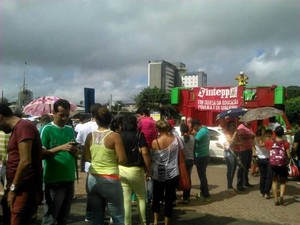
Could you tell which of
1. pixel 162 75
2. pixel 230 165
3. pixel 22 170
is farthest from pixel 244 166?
pixel 162 75

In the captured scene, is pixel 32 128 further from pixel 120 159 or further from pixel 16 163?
pixel 120 159

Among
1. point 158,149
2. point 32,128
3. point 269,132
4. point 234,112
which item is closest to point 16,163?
point 32,128

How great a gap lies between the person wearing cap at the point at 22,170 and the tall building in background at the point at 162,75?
9314cm

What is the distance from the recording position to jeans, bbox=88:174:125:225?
4574mm

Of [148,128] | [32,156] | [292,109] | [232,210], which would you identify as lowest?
[232,210]

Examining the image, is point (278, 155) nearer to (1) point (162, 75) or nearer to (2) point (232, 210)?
(2) point (232, 210)

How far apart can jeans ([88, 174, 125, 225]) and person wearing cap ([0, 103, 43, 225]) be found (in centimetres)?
78

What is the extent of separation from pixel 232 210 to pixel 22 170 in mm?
5291

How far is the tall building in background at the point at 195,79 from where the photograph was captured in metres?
97.9

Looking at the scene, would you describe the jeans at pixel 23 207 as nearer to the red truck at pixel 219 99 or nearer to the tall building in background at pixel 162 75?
the red truck at pixel 219 99

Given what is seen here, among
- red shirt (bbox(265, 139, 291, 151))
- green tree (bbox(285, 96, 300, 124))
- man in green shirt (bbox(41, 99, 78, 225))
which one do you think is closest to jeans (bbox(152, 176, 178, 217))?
man in green shirt (bbox(41, 99, 78, 225))

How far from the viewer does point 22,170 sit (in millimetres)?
3711

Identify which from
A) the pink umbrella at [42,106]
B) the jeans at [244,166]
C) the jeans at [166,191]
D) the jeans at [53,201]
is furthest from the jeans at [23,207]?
the pink umbrella at [42,106]

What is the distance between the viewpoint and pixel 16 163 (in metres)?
3.87
